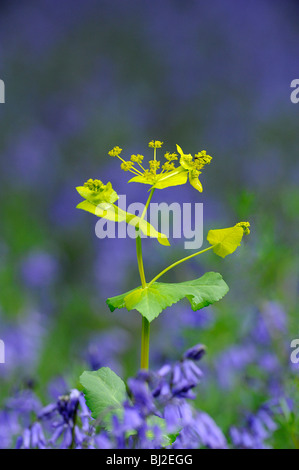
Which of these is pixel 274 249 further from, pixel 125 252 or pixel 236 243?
pixel 125 252

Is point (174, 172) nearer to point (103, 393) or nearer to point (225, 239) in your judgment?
point (225, 239)

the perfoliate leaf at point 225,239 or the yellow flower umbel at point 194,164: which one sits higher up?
the yellow flower umbel at point 194,164

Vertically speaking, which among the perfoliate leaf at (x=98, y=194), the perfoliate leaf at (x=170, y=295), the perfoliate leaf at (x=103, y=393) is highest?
the perfoliate leaf at (x=98, y=194)

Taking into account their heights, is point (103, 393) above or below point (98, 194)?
below

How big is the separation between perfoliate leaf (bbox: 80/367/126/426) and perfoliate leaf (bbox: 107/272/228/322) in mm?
66

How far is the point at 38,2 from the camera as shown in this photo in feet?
9.61

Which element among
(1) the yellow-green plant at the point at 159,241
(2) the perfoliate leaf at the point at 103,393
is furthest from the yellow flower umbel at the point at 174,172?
(2) the perfoliate leaf at the point at 103,393

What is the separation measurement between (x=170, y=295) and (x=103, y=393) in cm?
10

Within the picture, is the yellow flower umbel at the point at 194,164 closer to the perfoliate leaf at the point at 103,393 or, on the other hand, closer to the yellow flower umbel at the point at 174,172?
the yellow flower umbel at the point at 174,172

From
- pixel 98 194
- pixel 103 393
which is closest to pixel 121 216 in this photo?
pixel 98 194

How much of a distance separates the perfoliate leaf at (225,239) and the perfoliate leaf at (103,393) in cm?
13

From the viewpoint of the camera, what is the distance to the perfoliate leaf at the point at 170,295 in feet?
1.12

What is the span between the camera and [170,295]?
348 mm
